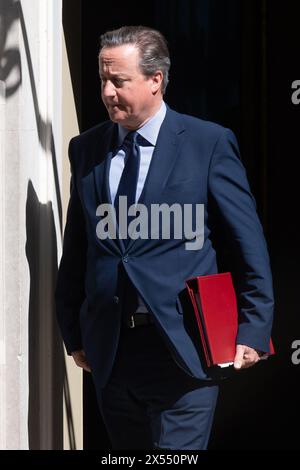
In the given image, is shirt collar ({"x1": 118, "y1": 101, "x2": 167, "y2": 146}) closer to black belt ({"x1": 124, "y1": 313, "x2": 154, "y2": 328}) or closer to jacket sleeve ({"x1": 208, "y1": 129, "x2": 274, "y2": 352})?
jacket sleeve ({"x1": 208, "y1": 129, "x2": 274, "y2": 352})

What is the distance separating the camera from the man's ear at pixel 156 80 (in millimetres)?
4566

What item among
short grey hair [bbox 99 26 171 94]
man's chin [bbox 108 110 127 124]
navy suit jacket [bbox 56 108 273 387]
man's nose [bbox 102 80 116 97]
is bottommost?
navy suit jacket [bbox 56 108 273 387]

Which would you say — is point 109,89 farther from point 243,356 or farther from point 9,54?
point 243,356

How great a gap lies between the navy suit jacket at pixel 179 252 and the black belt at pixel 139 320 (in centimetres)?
5

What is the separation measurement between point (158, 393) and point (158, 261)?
0.49 metres

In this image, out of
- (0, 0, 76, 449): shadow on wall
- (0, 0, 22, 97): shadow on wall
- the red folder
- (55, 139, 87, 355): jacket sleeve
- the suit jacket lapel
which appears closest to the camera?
the red folder

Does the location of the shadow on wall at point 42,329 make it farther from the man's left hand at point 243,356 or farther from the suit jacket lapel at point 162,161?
the man's left hand at point 243,356

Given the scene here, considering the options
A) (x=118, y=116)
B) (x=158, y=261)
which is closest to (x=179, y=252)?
(x=158, y=261)

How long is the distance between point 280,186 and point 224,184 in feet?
4.21

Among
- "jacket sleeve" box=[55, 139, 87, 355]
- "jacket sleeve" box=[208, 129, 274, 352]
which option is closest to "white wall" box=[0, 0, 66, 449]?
"jacket sleeve" box=[55, 139, 87, 355]

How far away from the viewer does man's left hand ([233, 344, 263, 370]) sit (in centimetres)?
449

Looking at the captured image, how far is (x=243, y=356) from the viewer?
452 centimetres

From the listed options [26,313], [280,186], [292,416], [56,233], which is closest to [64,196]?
[56,233]
